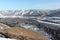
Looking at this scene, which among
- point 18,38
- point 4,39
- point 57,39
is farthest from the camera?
point 57,39

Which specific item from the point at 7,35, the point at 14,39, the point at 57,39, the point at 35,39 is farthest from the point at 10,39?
the point at 57,39

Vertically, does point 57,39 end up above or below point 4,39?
below

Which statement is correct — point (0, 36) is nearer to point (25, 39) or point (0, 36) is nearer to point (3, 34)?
point (3, 34)

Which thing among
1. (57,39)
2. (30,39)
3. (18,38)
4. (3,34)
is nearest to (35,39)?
(30,39)

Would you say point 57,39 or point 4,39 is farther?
point 57,39

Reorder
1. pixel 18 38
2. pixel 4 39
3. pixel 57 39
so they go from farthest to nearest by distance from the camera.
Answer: pixel 57 39, pixel 18 38, pixel 4 39

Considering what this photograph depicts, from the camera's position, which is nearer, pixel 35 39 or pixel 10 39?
pixel 10 39

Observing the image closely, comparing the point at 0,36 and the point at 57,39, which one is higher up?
the point at 0,36

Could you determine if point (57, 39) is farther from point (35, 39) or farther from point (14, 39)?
point (14, 39)
